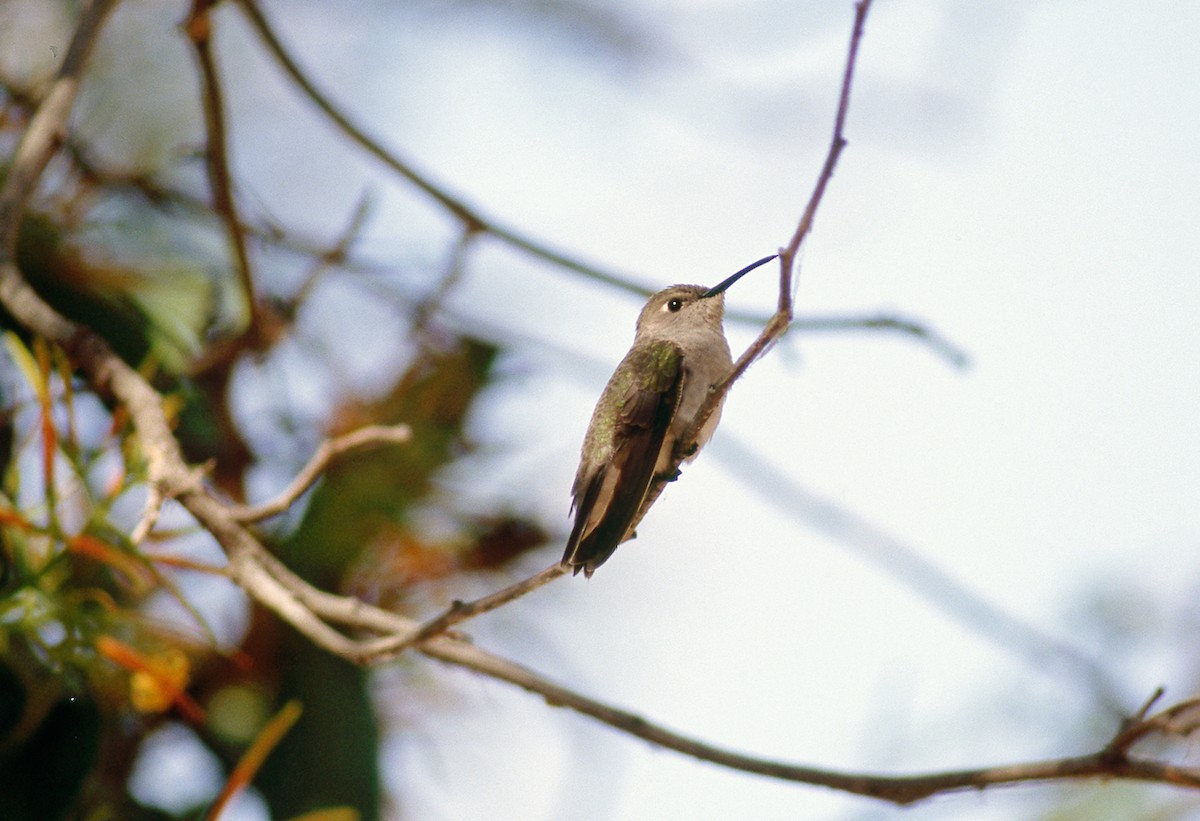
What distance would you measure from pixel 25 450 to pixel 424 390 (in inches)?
31.0

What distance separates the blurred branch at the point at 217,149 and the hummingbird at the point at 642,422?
956 mm

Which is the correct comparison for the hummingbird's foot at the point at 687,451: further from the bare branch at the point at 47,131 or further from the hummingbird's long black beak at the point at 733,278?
the bare branch at the point at 47,131

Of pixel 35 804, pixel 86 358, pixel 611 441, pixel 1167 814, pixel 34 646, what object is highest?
pixel 611 441

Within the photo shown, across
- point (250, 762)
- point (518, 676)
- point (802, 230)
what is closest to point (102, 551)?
point (250, 762)

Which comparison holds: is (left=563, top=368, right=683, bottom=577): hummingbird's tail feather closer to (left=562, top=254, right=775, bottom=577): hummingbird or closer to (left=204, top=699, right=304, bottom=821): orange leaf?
(left=562, top=254, right=775, bottom=577): hummingbird

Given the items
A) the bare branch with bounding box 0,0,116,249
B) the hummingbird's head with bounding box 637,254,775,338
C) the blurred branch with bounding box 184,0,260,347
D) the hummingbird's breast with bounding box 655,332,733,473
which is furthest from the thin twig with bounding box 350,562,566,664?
the blurred branch with bounding box 184,0,260,347

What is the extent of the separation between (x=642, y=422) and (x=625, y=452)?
0.05 meters

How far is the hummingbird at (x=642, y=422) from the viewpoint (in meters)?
1.12

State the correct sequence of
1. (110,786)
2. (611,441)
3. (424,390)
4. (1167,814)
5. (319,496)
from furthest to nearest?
(1167,814)
(424,390)
(319,496)
(110,786)
(611,441)

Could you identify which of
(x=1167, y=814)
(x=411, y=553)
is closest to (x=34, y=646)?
(x=411, y=553)

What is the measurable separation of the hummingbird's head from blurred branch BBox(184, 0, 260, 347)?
91 cm

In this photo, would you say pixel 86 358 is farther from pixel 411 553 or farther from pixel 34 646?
pixel 411 553

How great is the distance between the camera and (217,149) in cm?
216

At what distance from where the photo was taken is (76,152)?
2418mm
